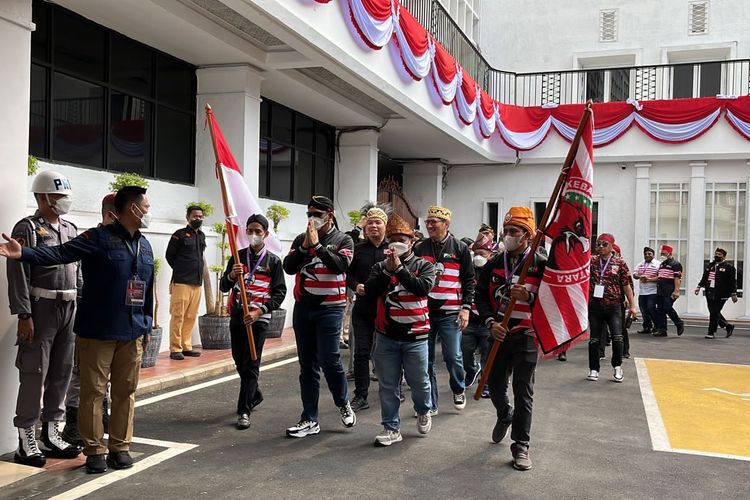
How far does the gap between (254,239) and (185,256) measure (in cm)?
314

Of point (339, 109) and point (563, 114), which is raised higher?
point (563, 114)

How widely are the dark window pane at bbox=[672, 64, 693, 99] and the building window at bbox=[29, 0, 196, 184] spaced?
15.5 metres

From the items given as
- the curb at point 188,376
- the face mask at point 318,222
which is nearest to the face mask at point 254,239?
the face mask at point 318,222

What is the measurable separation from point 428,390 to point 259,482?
1683 mm

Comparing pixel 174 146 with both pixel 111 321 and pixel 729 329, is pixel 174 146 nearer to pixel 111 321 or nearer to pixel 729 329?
pixel 111 321

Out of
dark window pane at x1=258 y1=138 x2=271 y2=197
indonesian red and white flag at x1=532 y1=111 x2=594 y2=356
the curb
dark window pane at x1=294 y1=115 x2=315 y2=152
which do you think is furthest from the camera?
dark window pane at x1=294 y1=115 x2=315 y2=152

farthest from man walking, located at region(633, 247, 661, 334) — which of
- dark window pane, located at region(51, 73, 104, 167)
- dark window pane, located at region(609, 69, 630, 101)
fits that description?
dark window pane, located at region(51, 73, 104, 167)

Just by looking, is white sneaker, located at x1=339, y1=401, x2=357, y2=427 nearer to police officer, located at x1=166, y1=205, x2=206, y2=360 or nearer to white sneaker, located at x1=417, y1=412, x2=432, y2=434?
white sneaker, located at x1=417, y1=412, x2=432, y2=434

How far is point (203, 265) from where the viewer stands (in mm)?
9586

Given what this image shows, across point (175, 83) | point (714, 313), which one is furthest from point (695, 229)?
point (175, 83)

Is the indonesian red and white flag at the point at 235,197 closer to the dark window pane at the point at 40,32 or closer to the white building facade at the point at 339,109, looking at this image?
the white building facade at the point at 339,109

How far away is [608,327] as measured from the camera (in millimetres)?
8961

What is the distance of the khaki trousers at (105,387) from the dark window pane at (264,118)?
9.03 metres

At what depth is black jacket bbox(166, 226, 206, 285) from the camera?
9.24 metres
